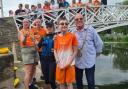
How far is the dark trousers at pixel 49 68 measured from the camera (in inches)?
323

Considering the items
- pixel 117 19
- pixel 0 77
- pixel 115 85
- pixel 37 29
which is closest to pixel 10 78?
pixel 0 77

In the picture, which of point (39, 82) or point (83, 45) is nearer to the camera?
point (83, 45)

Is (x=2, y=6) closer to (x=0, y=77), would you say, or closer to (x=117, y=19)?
(x=117, y=19)

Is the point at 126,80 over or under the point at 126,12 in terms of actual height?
under

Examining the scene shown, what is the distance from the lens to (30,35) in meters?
8.45

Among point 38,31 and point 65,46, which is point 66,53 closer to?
point 65,46

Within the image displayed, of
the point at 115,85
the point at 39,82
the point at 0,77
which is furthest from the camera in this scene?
the point at 115,85

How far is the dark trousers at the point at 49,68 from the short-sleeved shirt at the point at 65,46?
3.82 feet

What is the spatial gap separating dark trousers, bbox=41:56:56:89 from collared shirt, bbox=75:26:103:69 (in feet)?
2.60

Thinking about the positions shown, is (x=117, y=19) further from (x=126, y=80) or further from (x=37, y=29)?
(x=37, y=29)

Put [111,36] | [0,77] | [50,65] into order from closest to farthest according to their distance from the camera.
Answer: [0,77] → [50,65] → [111,36]

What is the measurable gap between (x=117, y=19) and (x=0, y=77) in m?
18.4

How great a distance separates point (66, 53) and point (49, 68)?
132 centimetres

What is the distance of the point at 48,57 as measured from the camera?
834 cm
